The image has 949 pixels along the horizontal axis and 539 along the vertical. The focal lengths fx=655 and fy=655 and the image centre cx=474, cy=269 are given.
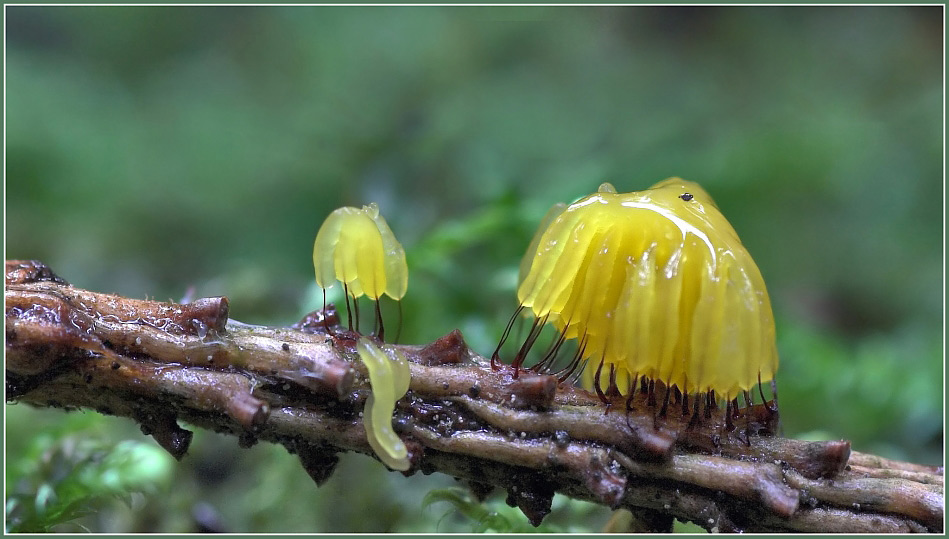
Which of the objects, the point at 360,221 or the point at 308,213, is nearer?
the point at 360,221

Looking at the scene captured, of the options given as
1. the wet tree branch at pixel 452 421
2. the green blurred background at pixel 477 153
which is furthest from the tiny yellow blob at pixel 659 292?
the green blurred background at pixel 477 153

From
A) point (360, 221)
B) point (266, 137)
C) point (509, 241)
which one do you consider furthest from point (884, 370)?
point (266, 137)

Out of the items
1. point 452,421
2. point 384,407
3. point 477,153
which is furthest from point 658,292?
point 477,153

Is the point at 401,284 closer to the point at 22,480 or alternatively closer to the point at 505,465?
the point at 505,465

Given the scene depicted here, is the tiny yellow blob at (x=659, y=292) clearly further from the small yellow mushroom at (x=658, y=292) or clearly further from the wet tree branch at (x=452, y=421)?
the wet tree branch at (x=452, y=421)

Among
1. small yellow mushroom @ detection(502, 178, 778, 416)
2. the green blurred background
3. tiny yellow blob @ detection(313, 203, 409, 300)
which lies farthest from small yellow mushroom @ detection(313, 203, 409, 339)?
the green blurred background

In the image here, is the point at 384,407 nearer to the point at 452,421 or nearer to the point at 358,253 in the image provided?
the point at 452,421

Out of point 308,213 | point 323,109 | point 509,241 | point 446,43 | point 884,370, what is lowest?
point 884,370
